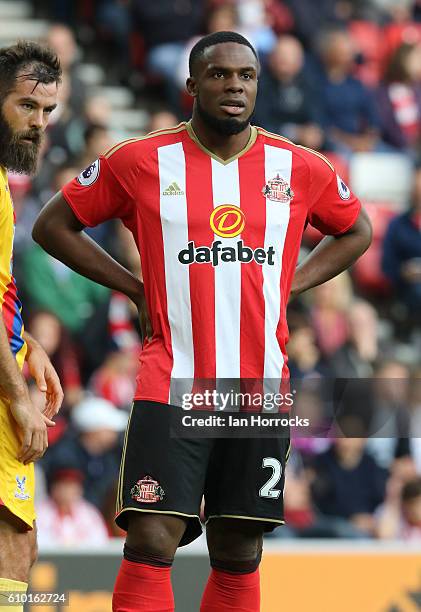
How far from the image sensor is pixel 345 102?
1141 cm

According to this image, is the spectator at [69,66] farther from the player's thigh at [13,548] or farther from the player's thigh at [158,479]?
the player's thigh at [13,548]

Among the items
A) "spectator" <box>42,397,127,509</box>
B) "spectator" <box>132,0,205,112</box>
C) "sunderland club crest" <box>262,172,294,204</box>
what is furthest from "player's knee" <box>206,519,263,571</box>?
"spectator" <box>132,0,205,112</box>

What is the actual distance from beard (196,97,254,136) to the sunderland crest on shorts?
4.13 feet

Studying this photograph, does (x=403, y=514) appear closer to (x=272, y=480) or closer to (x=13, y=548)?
(x=272, y=480)

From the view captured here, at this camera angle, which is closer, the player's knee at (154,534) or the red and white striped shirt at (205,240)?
the player's knee at (154,534)

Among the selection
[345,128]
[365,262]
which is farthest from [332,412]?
[345,128]

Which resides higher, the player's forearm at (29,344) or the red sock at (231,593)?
the player's forearm at (29,344)

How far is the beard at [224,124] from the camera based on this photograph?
4.78 meters

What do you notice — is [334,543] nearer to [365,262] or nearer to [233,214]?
[233,214]

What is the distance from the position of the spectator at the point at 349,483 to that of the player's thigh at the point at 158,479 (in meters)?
3.89

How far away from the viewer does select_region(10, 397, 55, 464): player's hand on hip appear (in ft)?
14.2

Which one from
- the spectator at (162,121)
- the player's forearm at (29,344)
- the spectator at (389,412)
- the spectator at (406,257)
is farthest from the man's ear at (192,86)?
the spectator at (406,257)

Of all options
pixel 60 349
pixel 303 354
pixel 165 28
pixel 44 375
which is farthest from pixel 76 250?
pixel 165 28

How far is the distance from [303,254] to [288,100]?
160 cm
